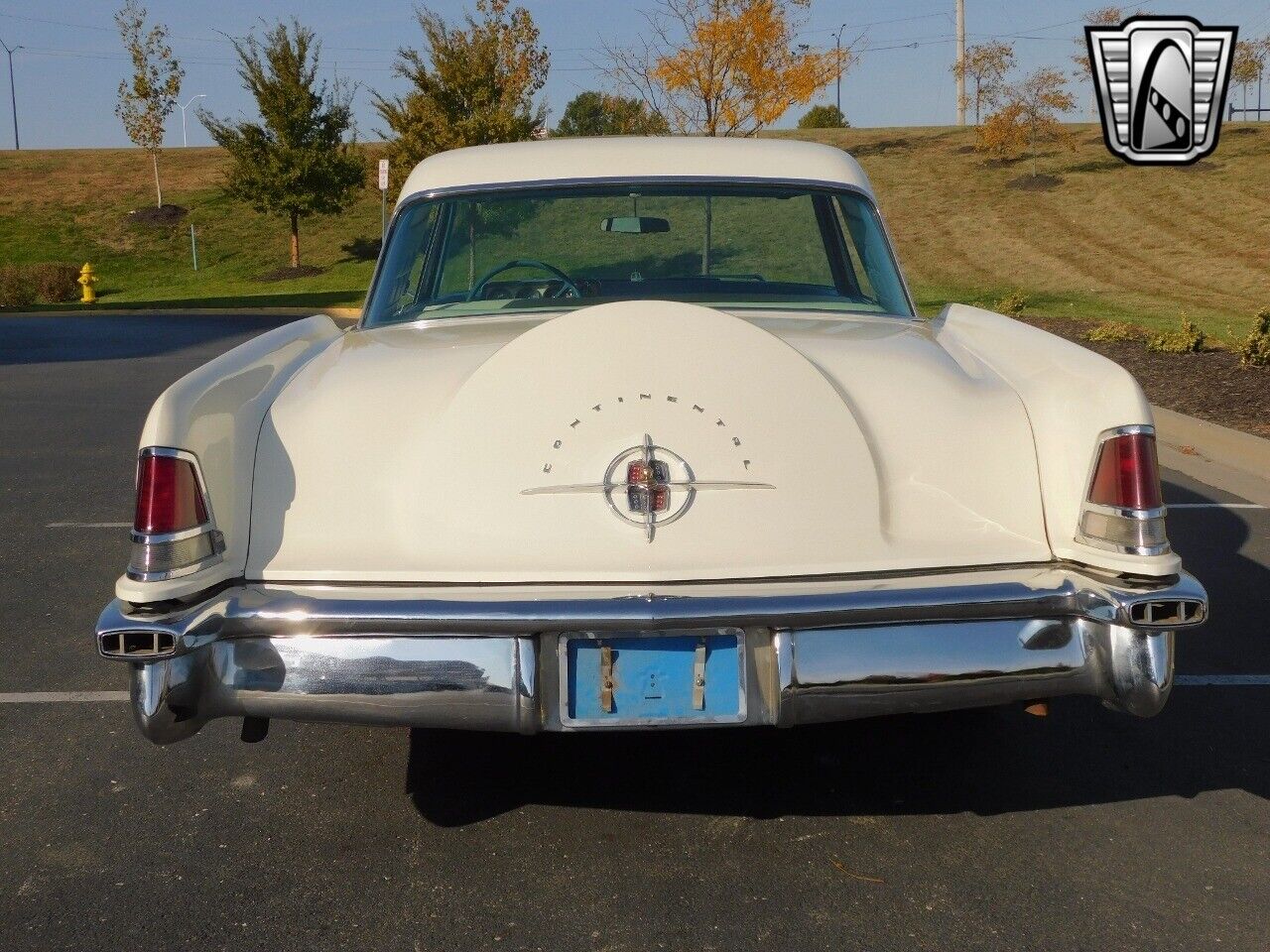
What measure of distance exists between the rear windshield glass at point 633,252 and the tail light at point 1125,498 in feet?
4.26

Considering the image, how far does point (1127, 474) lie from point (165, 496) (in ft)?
6.88

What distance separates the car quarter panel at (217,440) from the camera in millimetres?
2878

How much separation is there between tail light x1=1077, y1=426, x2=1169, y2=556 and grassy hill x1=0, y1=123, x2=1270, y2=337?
600 inches

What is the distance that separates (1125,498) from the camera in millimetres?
2943

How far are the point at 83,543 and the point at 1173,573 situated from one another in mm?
5304

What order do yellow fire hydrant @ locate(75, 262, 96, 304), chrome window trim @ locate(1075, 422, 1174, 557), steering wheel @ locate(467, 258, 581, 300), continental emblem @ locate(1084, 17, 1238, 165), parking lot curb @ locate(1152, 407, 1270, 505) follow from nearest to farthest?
1. chrome window trim @ locate(1075, 422, 1174, 557)
2. steering wheel @ locate(467, 258, 581, 300)
3. parking lot curb @ locate(1152, 407, 1270, 505)
4. continental emblem @ locate(1084, 17, 1238, 165)
5. yellow fire hydrant @ locate(75, 262, 96, 304)

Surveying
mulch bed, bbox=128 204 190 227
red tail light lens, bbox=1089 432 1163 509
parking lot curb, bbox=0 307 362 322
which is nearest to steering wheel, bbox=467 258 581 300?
red tail light lens, bbox=1089 432 1163 509

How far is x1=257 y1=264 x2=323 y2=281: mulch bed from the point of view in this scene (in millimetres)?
36359

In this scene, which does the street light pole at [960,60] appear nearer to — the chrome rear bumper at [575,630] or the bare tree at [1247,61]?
the bare tree at [1247,61]

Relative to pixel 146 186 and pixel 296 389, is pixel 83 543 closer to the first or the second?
pixel 296 389

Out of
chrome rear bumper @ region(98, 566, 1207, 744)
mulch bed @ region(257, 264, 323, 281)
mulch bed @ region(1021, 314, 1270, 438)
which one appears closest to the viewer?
chrome rear bumper @ region(98, 566, 1207, 744)

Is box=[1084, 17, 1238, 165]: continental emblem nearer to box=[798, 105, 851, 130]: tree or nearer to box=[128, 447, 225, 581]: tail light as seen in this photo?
box=[128, 447, 225, 581]: tail light

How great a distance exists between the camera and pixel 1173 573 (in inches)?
115

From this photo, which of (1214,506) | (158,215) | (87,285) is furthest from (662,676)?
(158,215)
